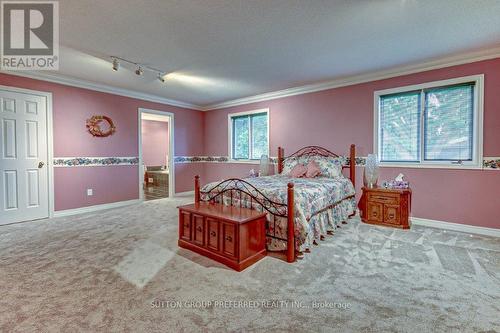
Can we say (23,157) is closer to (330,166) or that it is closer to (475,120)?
(330,166)

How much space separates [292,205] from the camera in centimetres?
263

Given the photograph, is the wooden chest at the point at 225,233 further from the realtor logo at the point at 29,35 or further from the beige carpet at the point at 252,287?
the realtor logo at the point at 29,35

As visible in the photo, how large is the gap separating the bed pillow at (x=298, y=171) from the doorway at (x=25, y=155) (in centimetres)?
451

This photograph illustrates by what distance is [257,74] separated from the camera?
434 centimetres

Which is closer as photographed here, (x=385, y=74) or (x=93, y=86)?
(x=385, y=74)

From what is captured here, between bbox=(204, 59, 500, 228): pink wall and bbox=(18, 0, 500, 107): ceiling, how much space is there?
1.25ft

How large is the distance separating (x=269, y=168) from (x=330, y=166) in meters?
1.54

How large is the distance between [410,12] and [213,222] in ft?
9.74

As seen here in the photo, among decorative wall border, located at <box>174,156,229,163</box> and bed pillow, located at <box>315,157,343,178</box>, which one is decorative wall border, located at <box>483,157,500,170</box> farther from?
decorative wall border, located at <box>174,156,229,163</box>

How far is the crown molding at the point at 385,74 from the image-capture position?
11.3 ft

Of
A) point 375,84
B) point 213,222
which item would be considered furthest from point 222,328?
point 375,84

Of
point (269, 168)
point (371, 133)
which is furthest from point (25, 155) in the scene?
point (371, 133)

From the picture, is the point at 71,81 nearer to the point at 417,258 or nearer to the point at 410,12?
the point at 410,12

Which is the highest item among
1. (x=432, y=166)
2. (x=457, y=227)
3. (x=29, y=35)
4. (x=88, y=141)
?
(x=29, y=35)
